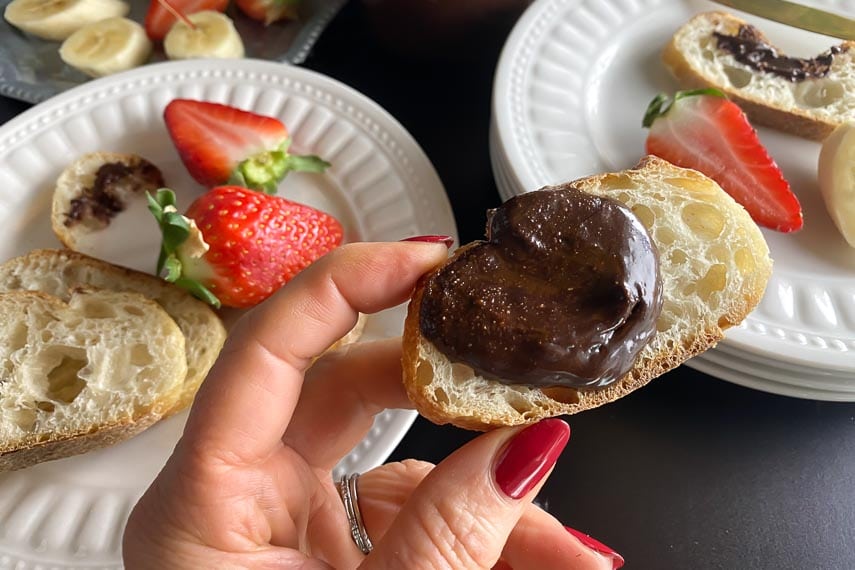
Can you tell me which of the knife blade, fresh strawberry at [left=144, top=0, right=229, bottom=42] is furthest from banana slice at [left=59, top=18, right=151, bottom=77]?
the knife blade

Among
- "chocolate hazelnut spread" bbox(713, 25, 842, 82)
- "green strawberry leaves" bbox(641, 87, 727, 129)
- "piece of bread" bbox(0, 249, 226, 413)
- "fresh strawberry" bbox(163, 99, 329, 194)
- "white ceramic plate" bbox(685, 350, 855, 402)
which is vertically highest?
"chocolate hazelnut spread" bbox(713, 25, 842, 82)

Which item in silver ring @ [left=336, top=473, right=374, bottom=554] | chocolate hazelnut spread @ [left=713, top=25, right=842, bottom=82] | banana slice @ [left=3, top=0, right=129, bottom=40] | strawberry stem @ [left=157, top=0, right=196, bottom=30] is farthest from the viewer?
banana slice @ [left=3, top=0, right=129, bottom=40]

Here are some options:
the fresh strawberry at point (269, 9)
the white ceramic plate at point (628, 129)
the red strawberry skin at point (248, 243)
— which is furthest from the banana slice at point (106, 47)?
the white ceramic plate at point (628, 129)

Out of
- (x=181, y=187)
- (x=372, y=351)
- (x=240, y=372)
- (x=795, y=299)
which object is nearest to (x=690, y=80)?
(x=795, y=299)

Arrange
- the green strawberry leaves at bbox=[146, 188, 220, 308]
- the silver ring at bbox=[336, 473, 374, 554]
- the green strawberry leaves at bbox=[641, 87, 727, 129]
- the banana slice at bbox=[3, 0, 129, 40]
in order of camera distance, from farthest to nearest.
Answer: the banana slice at bbox=[3, 0, 129, 40]
the green strawberry leaves at bbox=[641, 87, 727, 129]
the green strawberry leaves at bbox=[146, 188, 220, 308]
the silver ring at bbox=[336, 473, 374, 554]

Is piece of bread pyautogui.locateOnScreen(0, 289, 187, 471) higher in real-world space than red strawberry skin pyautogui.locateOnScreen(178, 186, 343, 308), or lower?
lower

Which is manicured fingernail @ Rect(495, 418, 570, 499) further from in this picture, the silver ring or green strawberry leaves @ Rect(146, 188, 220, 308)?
green strawberry leaves @ Rect(146, 188, 220, 308)
